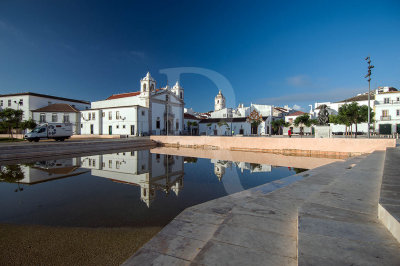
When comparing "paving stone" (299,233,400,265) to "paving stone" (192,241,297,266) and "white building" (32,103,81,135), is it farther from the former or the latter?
"white building" (32,103,81,135)

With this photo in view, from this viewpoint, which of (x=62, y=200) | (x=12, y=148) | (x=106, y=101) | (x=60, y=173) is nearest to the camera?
(x=62, y=200)

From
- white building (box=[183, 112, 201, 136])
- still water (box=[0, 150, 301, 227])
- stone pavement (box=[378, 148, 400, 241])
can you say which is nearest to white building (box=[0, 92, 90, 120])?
white building (box=[183, 112, 201, 136])

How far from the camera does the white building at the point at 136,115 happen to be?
114 feet

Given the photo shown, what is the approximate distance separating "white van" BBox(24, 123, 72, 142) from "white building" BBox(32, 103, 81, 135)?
55.2ft

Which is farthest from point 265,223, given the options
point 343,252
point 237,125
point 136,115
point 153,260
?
point 237,125

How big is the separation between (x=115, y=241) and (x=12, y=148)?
49.7 feet

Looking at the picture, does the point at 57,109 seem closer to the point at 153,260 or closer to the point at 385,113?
the point at 153,260

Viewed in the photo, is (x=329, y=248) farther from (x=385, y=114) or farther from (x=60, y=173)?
(x=385, y=114)

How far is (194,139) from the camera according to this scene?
24.4m

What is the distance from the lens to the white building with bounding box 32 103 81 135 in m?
37.2

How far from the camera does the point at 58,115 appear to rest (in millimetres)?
37969

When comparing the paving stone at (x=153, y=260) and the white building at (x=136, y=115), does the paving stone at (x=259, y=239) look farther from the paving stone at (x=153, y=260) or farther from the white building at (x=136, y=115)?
the white building at (x=136, y=115)

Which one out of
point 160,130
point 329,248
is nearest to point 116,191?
point 329,248

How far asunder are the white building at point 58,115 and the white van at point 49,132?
16830 mm
